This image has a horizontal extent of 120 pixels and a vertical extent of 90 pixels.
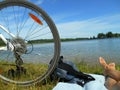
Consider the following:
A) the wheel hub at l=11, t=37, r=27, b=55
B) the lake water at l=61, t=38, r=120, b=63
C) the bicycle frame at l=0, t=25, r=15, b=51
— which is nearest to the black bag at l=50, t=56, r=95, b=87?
the wheel hub at l=11, t=37, r=27, b=55

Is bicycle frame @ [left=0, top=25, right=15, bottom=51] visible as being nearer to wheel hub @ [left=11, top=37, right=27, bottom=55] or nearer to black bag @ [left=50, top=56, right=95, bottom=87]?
wheel hub @ [left=11, top=37, right=27, bottom=55]

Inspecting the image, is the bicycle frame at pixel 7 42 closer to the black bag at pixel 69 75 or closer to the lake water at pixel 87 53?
the black bag at pixel 69 75

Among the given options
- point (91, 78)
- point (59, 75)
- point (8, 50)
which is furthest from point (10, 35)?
point (91, 78)

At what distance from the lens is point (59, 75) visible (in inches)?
164

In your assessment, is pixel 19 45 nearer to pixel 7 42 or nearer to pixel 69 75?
pixel 7 42

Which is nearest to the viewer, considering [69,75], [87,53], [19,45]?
[19,45]

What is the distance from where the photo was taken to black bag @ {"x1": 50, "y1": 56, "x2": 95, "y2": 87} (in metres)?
4.09

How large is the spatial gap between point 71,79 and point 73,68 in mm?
240

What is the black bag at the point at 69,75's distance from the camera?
161 inches

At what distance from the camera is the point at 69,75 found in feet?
13.8

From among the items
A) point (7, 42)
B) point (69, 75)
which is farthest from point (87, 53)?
point (7, 42)

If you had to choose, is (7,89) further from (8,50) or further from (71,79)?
(71,79)

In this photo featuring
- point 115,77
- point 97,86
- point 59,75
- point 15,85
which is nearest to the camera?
point 115,77

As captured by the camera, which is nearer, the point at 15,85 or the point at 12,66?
the point at 15,85
